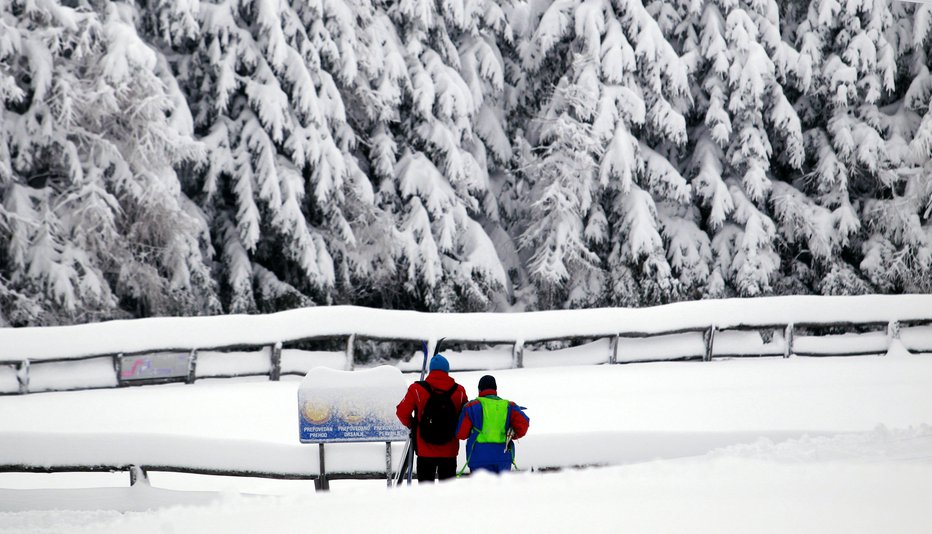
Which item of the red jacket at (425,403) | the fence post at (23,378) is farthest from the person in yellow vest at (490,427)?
the fence post at (23,378)

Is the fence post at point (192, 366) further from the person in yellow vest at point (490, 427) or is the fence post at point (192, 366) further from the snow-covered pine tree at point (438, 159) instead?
the person in yellow vest at point (490, 427)

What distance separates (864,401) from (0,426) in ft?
33.3

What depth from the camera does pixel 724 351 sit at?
1385cm

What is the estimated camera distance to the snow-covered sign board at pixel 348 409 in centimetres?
798

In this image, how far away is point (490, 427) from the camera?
22.8 ft

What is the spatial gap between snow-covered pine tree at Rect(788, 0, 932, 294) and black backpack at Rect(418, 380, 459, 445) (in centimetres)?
1356

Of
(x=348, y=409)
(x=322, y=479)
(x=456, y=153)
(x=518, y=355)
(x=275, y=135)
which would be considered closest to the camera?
(x=348, y=409)

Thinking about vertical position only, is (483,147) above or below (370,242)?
above

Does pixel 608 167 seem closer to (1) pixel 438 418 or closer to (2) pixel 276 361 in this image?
(2) pixel 276 361

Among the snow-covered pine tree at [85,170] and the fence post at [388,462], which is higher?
the snow-covered pine tree at [85,170]

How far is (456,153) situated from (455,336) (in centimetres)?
537

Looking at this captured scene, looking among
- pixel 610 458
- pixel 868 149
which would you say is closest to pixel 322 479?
pixel 610 458

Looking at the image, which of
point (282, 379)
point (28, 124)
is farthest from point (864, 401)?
point (28, 124)

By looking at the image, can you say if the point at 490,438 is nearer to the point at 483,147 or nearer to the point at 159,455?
the point at 159,455
